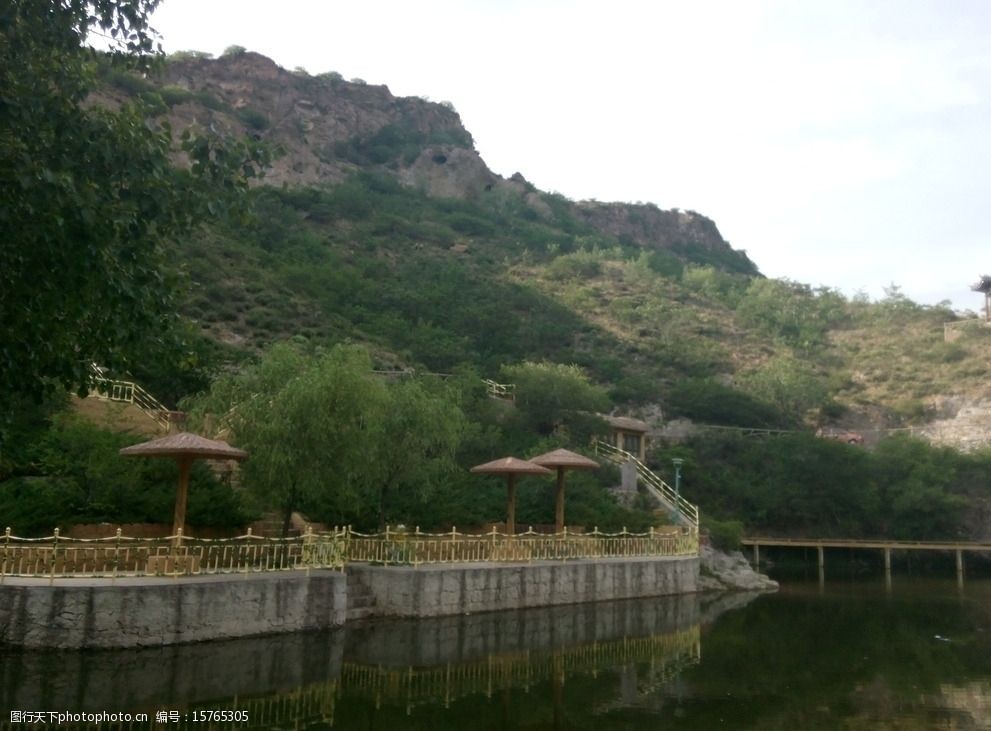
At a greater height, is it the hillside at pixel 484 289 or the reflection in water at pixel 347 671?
the hillside at pixel 484 289

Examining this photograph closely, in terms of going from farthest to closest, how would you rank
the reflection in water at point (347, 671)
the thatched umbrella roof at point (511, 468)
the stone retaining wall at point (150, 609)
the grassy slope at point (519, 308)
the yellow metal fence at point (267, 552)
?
the grassy slope at point (519, 308) < the thatched umbrella roof at point (511, 468) < the yellow metal fence at point (267, 552) < the stone retaining wall at point (150, 609) < the reflection in water at point (347, 671)

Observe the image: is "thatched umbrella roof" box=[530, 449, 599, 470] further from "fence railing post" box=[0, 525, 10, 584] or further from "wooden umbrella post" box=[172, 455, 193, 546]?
"fence railing post" box=[0, 525, 10, 584]

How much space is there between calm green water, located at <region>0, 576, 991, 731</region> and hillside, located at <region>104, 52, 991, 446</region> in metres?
20.5

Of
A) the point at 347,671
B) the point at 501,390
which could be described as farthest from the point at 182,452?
the point at 501,390

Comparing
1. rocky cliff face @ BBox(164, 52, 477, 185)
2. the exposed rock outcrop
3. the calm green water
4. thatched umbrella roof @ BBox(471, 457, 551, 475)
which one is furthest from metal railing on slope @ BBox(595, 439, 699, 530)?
rocky cliff face @ BBox(164, 52, 477, 185)

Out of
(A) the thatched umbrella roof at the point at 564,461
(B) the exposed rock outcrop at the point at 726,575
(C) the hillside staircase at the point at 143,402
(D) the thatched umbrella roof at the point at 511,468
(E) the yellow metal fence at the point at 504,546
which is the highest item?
(C) the hillside staircase at the point at 143,402

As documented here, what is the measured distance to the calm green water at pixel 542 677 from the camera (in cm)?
985

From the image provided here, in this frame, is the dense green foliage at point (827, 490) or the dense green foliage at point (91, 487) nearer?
the dense green foliage at point (91, 487)

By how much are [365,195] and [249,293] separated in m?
45.9

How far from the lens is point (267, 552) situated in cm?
1537

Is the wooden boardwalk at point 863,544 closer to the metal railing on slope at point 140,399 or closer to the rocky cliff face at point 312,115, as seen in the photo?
the metal railing on slope at point 140,399

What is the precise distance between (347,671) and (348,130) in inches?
4510

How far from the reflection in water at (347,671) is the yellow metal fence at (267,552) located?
1.56 metres

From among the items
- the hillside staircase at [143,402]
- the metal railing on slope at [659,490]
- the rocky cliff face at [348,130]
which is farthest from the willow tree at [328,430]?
the rocky cliff face at [348,130]
